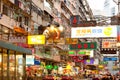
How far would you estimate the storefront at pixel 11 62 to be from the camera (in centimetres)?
2450

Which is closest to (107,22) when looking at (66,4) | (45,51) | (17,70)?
(17,70)

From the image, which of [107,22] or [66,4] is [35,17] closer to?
[107,22]

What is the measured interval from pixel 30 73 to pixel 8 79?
16.7 meters

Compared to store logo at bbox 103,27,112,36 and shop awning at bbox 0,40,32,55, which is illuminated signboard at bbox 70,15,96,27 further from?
shop awning at bbox 0,40,32,55

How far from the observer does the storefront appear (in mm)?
24500

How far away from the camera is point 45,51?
62531 mm

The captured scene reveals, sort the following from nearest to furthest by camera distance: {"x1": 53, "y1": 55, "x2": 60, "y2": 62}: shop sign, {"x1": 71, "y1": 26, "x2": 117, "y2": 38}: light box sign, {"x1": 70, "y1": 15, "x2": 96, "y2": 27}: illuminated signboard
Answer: {"x1": 70, "y1": 15, "x2": 96, "y2": 27}: illuminated signboard → {"x1": 71, "y1": 26, "x2": 117, "y2": 38}: light box sign → {"x1": 53, "y1": 55, "x2": 60, "y2": 62}: shop sign

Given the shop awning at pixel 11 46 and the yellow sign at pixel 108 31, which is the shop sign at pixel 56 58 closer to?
the yellow sign at pixel 108 31

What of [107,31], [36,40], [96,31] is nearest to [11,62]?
[36,40]

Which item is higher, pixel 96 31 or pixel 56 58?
pixel 96 31

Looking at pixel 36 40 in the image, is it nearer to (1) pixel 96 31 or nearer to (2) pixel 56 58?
(1) pixel 96 31

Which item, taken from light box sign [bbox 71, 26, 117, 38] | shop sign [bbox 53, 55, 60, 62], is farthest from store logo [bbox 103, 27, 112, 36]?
shop sign [bbox 53, 55, 60, 62]

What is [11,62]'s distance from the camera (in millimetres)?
26469

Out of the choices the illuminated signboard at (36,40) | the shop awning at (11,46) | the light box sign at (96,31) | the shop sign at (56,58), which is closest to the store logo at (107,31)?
the light box sign at (96,31)
